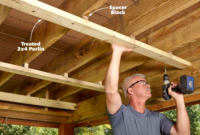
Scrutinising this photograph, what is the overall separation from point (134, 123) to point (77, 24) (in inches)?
34.9

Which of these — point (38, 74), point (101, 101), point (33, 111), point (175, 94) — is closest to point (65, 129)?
point (33, 111)

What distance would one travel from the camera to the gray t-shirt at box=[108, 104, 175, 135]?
1.83m

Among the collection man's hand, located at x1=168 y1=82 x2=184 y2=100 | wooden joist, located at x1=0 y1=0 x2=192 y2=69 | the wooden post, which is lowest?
the wooden post

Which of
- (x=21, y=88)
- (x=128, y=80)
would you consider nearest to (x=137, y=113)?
(x=128, y=80)

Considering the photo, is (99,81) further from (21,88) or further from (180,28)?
(21,88)

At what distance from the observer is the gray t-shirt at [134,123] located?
1.83 m

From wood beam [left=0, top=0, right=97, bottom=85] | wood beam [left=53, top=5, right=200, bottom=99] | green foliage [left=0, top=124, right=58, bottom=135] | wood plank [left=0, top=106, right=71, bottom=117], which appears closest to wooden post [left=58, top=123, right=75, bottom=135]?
wood plank [left=0, top=106, right=71, bottom=117]

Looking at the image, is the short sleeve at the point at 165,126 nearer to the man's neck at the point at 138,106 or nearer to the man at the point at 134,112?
the man at the point at 134,112

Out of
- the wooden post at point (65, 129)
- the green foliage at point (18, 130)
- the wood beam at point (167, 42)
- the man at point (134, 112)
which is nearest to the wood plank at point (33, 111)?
the wooden post at point (65, 129)

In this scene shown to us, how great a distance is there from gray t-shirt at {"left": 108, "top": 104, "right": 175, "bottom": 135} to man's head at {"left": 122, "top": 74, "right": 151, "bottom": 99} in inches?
6.1

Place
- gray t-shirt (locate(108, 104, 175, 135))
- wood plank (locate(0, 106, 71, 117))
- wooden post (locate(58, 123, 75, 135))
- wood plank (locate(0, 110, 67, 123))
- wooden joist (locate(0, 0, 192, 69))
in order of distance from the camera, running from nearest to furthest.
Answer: wooden joist (locate(0, 0, 192, 69)) < gray t-shirt (locate(108, 104, 175, 135)) < wood plank (locate(0, 106, 71, 117)) < wood plank (locate(0, 110, 67, 123)) < wooden post (locate(58, 123, 75, 135))

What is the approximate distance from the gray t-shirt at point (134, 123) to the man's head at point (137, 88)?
6.1 inches

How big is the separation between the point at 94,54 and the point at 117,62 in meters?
0.58

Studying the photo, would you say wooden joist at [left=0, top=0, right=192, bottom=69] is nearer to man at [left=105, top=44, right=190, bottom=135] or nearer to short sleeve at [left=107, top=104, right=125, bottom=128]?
man at [left=105, top=44, right=190, bottom=135]
